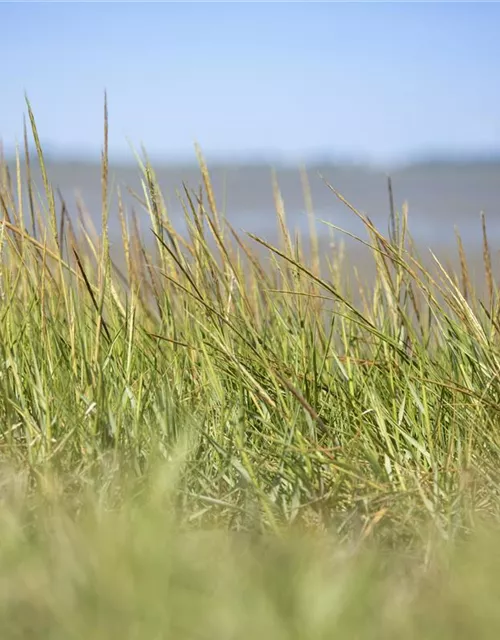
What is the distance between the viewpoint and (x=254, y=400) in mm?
1873

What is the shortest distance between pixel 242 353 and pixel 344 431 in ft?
1.07

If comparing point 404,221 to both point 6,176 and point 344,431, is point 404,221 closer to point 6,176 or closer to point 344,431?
point 344,431

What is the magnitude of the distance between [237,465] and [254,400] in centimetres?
25

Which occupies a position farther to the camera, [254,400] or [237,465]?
[254,400]

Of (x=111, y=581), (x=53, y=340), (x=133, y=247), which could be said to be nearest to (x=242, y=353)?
(x=53, y=340)

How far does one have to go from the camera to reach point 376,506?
5.24 feet

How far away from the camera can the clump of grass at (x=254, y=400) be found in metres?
1.58

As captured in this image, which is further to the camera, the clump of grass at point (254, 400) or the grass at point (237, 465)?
the clump of grass at point (254, 400)

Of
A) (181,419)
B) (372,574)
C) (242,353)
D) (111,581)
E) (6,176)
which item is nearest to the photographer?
(111,581)

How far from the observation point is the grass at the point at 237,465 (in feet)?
3.31

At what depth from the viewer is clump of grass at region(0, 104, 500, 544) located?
62.4 inches

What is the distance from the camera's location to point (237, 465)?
1655mm

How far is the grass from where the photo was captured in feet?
3.31

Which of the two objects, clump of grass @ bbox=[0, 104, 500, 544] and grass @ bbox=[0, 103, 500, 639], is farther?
clump of grass @ bbox=[0, 104, 500, 544]
